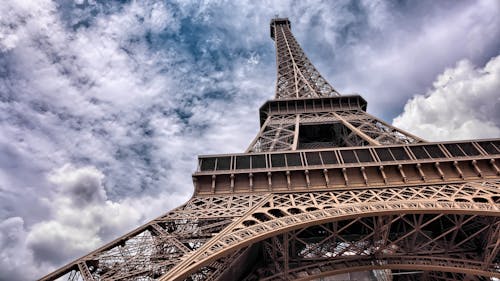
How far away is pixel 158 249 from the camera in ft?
29.9

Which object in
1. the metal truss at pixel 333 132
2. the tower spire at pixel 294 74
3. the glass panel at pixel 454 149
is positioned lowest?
the glass panel at pixel 454 149

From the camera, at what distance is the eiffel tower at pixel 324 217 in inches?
356

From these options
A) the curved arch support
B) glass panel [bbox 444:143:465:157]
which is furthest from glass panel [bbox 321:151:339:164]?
glass panel [bbox 444:143:465:157]

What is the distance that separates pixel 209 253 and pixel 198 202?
4.25 metres

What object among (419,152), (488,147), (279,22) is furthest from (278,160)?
(279,22)

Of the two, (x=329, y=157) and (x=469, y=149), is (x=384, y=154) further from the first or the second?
(x=469, y=149)

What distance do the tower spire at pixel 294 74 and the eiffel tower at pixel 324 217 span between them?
12.7 m

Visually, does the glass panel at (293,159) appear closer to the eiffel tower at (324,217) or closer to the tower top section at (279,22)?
the eiffel tower at (324,217)

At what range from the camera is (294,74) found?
104 ft

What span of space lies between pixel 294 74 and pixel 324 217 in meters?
24.1

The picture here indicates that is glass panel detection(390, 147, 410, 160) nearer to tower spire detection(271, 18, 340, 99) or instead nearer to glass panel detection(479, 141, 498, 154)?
glass panel detection(479, 141, 498, 154)

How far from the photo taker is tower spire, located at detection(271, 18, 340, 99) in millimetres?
27781

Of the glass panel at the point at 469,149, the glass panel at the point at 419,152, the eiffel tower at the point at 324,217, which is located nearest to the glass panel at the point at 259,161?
the eiffel tower at the point at 324,217

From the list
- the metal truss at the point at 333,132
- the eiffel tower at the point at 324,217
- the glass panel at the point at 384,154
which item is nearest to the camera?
the eiffel tower at the point at 324,217
